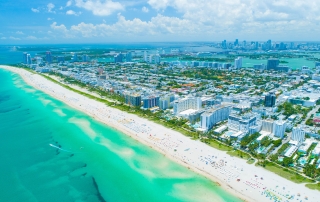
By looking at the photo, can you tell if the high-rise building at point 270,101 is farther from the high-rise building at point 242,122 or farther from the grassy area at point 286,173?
the grassy area at point 286,173

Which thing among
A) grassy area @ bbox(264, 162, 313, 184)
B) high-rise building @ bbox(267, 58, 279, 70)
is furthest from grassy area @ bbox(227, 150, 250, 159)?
high-rise building @ bbox(267, 58, 279, 70)

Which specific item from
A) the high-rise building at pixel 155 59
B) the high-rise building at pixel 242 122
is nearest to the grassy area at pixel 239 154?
the high-rise building at pixel 242 122

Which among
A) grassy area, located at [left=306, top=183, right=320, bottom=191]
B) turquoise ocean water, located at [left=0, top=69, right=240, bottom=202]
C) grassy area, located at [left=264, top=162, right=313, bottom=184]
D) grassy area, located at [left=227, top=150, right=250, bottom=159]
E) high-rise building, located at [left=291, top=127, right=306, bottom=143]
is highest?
high-rise building, located at [left=291, top=127, right=306, bottom=143]

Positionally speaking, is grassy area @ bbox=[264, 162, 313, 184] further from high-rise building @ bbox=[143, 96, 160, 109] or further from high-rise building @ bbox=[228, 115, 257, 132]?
high-rise building @ bbox=[143, 96, 160, 109]

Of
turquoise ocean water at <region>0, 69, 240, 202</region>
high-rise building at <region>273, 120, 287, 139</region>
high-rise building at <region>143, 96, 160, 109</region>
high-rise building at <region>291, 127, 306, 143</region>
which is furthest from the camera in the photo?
high-rise building at <region>143, 96, 160, 109</region>

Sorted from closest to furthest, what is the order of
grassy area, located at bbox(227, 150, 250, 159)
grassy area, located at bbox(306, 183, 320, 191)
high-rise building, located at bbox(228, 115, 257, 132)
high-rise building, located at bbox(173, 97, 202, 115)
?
1. grassy area, located at bbox(306, 183, 320, 191)
2. grassy area, located at bbox(227, 150, 250, 159)
3. high-rise building, located at bbox(228, 115, 257, 132)
4. high-rise building, located at bbox(173, 97, 202, 115)

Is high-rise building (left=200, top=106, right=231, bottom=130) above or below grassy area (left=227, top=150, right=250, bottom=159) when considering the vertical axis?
above
